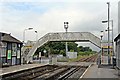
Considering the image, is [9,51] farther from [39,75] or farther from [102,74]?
[102,74]

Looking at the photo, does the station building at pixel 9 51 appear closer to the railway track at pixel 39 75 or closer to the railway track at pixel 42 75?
the railway track at pixel 42 75

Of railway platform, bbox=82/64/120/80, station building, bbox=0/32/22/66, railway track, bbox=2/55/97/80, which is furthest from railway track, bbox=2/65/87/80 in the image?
station building, bbox=0/32/22/66

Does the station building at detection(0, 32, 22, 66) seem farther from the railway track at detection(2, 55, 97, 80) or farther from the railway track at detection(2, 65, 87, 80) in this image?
the railway track at detection(2, 65, 87, 80)

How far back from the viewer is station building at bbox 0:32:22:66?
32.0 metres

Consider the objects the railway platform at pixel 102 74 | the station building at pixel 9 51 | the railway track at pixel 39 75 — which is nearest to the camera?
the railway platform at pixel 102 74

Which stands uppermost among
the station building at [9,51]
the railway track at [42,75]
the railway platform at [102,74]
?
the station building at [9,51]

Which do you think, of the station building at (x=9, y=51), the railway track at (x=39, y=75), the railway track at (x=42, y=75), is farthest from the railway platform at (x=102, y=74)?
the station building at (x=9, y=51)

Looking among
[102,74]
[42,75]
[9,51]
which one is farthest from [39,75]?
[9,51]

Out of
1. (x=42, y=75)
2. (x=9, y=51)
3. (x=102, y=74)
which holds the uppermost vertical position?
(x=9, y=51)

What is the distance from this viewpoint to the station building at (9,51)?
1261 inches

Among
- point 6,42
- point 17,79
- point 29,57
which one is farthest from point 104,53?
point 17,79

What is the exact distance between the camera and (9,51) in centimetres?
3412

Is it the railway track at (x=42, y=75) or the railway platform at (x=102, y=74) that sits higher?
the railway platform at (x=102, y=74)

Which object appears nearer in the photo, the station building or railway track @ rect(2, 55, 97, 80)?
railway track @ rect(2, 55, 97, 80)
